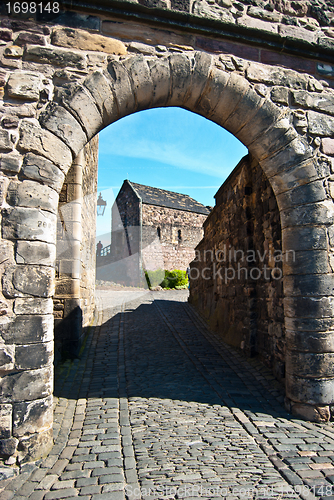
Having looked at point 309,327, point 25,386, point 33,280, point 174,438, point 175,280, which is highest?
point 33,280

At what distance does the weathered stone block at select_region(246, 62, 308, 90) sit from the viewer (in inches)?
146

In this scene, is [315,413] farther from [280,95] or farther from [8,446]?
[280,95]

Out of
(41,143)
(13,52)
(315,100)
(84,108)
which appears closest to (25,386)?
(41,143)

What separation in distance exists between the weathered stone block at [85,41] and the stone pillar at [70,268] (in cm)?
294

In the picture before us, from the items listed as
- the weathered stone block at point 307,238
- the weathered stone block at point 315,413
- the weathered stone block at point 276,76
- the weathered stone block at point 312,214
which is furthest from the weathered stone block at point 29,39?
the weathered stone block at point 315,413

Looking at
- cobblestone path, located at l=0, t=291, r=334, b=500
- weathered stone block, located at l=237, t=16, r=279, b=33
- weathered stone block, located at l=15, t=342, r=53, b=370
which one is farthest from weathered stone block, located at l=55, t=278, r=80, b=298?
weathered stone block, located at l=237, t=16, r=279, b=33

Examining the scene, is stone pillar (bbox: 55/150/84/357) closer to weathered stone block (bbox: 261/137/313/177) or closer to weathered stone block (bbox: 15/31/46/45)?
weathered stone block (bbox: 15/31/46/45)

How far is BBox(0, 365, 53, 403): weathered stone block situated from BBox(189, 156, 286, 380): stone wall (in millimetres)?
2752

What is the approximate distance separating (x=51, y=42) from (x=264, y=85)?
226cm

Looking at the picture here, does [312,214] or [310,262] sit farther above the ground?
[312,214]

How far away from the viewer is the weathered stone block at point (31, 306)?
274 centimetres

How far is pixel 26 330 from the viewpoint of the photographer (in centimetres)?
275

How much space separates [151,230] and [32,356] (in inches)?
778

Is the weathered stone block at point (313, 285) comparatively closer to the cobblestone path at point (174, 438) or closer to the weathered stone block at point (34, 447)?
the cobblestone path at point (174, 438)
